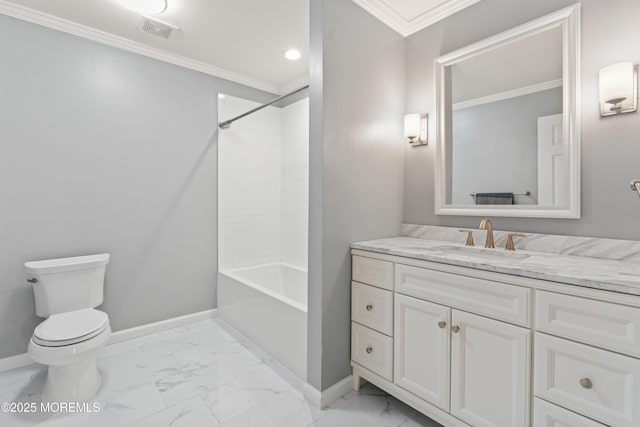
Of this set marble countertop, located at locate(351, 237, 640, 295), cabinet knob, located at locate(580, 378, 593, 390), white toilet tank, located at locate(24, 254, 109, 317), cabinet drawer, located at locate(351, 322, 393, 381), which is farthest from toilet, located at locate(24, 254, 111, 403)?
cabinet knob, located at locate(580, 378, 593, 390)

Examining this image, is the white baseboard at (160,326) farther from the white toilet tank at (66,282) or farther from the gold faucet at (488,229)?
the gold faucet at (488,229)

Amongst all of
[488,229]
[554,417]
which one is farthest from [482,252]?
[554,417]

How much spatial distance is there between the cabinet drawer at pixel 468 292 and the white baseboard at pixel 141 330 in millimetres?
2085

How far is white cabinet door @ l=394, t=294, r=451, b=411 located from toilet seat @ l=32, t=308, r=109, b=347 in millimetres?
1756

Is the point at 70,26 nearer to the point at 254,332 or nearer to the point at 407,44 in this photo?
the point at 407,44

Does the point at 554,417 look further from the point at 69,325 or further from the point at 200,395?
the point at 69,325

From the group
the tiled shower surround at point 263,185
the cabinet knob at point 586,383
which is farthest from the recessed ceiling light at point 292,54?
the cabinet knob at point 586,383

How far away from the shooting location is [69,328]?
175cm

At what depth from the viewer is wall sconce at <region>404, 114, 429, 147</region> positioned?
2070mm

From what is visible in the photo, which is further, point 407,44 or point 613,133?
point 407,44

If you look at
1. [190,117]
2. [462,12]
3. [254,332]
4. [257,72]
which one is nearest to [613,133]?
[462,12]

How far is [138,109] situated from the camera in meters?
2.46

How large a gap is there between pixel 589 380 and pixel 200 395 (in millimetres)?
1876

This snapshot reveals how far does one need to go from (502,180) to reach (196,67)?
106 inches
